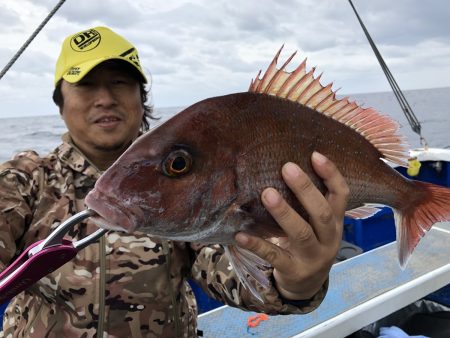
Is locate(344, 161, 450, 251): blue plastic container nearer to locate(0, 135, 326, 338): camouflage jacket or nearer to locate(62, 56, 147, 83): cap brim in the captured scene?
locate(0, 135, 326, 338): camouflage jacket

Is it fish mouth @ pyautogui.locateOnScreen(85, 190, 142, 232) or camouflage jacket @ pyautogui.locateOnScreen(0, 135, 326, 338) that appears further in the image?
camouflage jacket @ pyautogui.locateOnScreen(0, 135, 326, 338)

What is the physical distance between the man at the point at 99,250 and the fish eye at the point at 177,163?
0.47m

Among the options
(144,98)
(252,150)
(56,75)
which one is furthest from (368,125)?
(56,75)

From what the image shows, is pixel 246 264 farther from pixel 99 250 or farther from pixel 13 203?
pixel 13 203

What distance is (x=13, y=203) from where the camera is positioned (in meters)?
1.66

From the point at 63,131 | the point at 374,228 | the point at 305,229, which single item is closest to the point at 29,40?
the point at 305,229

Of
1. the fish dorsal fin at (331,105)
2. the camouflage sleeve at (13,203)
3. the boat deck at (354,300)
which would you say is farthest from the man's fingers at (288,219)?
the boat deck at (354,300)

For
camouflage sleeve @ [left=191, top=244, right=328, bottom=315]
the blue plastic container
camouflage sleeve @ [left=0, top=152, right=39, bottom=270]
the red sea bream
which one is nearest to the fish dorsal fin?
the red sea bream

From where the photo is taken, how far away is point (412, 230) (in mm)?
1664

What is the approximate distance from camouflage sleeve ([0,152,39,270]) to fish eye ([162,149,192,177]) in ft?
2.86

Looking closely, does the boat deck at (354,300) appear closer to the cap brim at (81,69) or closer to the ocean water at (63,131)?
the ocean water at (63,131)

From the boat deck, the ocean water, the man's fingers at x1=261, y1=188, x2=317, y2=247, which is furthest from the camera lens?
the ocean water

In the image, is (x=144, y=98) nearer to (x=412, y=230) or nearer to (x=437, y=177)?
(x=412, y=230)

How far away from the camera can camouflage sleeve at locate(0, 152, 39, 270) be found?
163 cm
